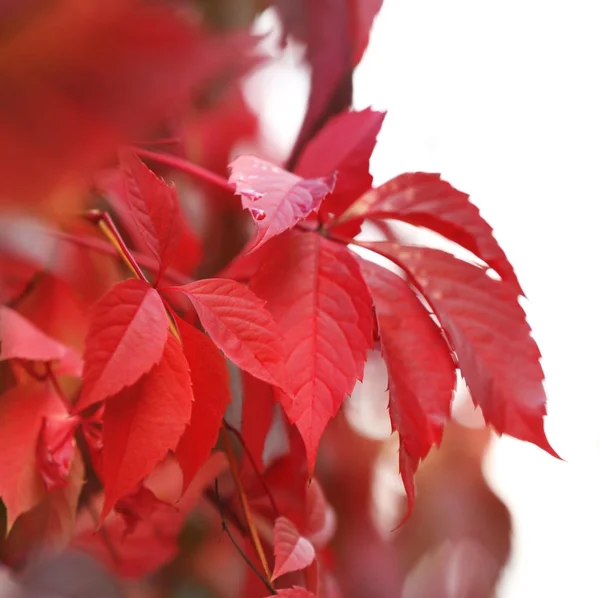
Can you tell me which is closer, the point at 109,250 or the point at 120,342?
the point at 120,342

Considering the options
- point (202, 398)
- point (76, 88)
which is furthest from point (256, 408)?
point (76, 88)

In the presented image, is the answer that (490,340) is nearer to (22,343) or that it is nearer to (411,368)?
(411,368)

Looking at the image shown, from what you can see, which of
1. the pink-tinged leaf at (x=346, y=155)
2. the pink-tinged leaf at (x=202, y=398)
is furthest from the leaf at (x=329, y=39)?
the pink-tinged leaf at (x=202, y=398)

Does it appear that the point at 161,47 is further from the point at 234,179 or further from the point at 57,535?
the point at 57,535

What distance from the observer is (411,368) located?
0.23 m

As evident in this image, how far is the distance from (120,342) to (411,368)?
0.34 feet

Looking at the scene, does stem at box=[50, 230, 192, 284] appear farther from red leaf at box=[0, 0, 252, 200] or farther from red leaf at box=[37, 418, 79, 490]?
red leaf at box=[0, 0, 252, 200]

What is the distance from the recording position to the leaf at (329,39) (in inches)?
13.4

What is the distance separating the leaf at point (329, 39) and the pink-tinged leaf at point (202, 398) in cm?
19

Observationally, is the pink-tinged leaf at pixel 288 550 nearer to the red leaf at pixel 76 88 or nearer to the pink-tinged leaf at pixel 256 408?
the pink-tinged leaf at pixel 256 408

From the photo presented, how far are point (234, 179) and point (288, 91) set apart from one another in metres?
0.30

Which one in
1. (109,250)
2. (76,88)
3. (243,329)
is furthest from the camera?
(109,250)

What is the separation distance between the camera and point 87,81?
0.10m

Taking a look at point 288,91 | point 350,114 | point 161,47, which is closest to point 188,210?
point 288,91
